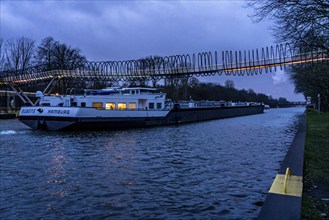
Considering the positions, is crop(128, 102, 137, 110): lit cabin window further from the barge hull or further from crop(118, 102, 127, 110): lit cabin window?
the barge hull

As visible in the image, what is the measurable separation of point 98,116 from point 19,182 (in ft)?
85.5

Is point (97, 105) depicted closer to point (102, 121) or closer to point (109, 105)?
point (109, 105)

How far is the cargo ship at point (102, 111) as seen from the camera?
124 ft

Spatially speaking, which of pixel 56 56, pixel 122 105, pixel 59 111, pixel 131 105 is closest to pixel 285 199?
pixel 59 111

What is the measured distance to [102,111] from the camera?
131ft

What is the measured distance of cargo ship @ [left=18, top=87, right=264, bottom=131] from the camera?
124 feet

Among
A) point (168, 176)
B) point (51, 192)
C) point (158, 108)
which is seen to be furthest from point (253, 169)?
point (158, 108)

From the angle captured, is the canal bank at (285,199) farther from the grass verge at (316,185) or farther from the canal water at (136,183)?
the canal water at (136,183)

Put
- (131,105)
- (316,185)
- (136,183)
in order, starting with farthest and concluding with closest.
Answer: (131,105)
(136,183)
(316,185)

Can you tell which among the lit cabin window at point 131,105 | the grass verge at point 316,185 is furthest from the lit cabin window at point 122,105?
the grass verge at point 316,185

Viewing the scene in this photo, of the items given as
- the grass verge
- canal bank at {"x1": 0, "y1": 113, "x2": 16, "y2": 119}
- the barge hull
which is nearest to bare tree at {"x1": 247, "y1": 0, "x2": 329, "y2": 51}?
the grass verge

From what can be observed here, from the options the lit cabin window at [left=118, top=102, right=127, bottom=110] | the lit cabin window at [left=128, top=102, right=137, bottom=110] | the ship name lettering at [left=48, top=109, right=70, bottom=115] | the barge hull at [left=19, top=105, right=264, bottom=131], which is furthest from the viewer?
the lit cabin window at [left=128, top=102, right=137, bottom=110]

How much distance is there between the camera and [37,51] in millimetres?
87562

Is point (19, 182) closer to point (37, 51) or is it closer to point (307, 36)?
point (307, 36)
